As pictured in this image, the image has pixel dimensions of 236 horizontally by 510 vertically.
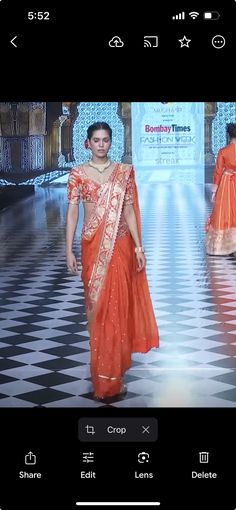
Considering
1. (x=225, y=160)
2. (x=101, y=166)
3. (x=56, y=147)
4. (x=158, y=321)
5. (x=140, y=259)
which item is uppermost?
(x=101, y=166)

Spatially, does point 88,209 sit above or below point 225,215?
above

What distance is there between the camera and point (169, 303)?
5914 millimetres

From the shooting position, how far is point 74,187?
11.9 feet

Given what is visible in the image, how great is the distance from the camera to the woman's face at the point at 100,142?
3.42 metres

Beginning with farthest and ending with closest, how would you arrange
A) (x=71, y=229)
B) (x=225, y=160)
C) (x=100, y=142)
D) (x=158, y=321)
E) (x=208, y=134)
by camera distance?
(x=208, y=134) → (x=225, y=160) → (x=158, y=321) → (x=71, y=229) → (x=100, y=142)

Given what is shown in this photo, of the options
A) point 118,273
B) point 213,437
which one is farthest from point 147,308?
point 213,437

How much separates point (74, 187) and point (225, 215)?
4675mm
